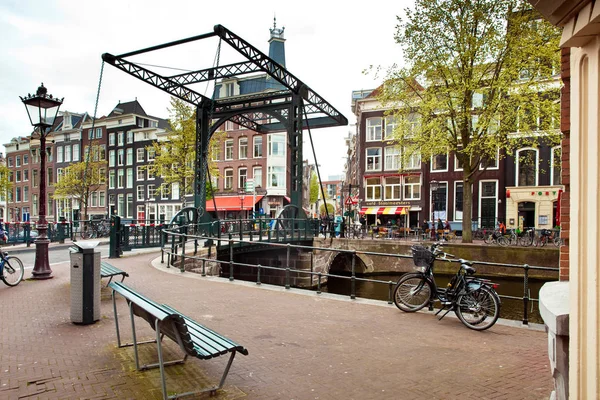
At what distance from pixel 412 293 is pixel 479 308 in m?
0.96

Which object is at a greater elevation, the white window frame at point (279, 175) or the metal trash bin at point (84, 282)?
the white window frame at point (279, 175)

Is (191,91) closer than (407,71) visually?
Yes

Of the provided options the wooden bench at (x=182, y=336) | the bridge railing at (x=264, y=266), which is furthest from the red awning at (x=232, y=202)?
the wooden bench at (x=182, y=336)

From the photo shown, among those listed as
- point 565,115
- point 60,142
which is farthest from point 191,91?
point 60,142

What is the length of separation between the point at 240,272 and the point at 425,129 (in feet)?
31.7

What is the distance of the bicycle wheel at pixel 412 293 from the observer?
6.05 metres

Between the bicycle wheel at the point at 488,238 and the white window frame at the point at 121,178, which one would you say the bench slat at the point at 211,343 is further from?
the white window frame at the point at 121,178

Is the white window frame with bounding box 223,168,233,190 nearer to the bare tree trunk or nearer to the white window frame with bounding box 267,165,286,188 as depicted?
the white window frame with bounding box 267,165,286,188

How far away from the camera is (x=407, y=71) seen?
18.7 meters

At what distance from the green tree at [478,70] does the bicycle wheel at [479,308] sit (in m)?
12.7

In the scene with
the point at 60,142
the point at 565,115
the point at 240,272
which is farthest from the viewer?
the point at 60,142

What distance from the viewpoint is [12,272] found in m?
7.61

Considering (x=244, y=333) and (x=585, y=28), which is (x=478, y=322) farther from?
(x=585, y=28)

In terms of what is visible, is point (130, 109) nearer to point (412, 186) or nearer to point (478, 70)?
point (412, 186)
